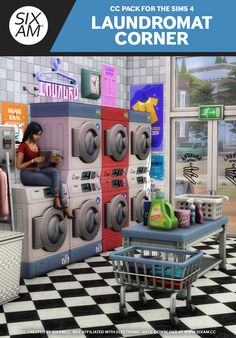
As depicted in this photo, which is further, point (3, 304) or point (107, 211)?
point (107, 211)

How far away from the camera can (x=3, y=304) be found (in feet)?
13.1

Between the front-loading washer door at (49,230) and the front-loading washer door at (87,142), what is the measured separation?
72cm

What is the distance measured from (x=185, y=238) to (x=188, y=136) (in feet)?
12.4

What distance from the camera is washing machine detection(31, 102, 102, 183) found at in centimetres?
518

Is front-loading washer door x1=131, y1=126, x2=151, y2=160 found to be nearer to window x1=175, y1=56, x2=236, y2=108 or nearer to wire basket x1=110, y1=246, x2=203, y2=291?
window x1=175, y1=56, x2=236, y2=108

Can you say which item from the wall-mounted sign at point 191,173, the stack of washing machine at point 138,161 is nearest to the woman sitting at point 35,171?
the stack of washing machine at point 138,161

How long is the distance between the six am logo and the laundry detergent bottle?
2.48 meters

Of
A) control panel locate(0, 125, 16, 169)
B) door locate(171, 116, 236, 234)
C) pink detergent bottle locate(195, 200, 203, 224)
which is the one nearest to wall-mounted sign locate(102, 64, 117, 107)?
door locate(171, 116, 236, 234)

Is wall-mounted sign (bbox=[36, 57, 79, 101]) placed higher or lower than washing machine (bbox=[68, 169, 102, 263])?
higher

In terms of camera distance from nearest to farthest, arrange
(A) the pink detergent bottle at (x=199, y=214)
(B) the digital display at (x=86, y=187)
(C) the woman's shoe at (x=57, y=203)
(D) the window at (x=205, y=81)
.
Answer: (A) the pink detergent bottle at (x=199, y=214), (C) the woman's shoe at (x=57, y=203), (B) the digital display at (x=86, y=187), (D) the window at (x=205, y=81)

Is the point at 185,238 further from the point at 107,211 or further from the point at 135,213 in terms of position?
the point at 135,213

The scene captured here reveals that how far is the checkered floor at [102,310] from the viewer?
11.1 feet

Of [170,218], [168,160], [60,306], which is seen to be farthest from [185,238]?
[168,160]

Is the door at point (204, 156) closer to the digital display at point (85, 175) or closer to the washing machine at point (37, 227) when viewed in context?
the digital display at point (85, 175)
